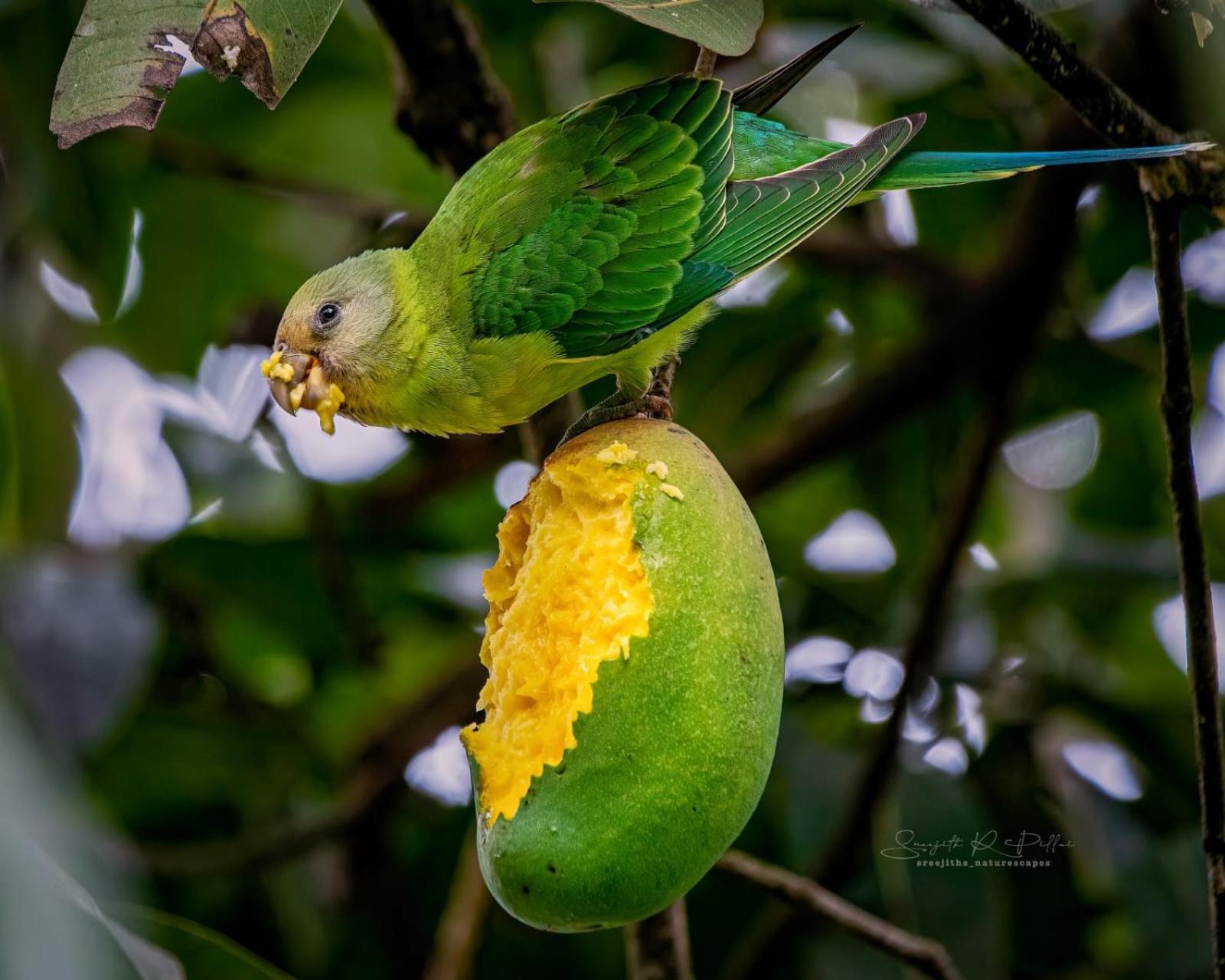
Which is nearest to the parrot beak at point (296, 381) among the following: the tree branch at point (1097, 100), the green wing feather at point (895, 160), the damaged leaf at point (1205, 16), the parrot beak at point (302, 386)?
the parrot beak at point (302, 386)

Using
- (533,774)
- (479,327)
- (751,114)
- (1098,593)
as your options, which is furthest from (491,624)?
(1098,593)

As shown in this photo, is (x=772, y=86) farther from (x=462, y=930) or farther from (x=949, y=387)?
(x=462, y=930)

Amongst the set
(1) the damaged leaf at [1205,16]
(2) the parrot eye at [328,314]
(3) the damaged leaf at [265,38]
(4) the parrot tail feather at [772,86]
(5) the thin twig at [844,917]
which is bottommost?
(5) the thin twig at [844,917]

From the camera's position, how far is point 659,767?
1360 mm

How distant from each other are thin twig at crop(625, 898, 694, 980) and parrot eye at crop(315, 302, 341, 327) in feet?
3.35

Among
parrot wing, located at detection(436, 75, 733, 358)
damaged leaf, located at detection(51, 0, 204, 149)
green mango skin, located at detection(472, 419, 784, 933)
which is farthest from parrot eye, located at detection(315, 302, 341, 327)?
green mango skin, located at detection(472, 419, 784, 933)

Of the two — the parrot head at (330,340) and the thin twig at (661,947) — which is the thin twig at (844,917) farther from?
the parrot head at (330,340)

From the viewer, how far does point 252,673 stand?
349 centimetres

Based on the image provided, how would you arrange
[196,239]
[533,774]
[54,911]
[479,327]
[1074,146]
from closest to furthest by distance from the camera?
1. [54,911]
2. [533,774]
3. [479,327]
4. [1074,146]
5. [196,239]

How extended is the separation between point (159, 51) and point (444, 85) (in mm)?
649

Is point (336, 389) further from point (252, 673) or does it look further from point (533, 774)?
point (252, 673)

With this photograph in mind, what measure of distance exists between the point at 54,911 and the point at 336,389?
3.47 ft

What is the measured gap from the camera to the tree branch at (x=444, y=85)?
1.92m

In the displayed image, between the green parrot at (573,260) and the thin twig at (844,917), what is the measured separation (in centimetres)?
73
